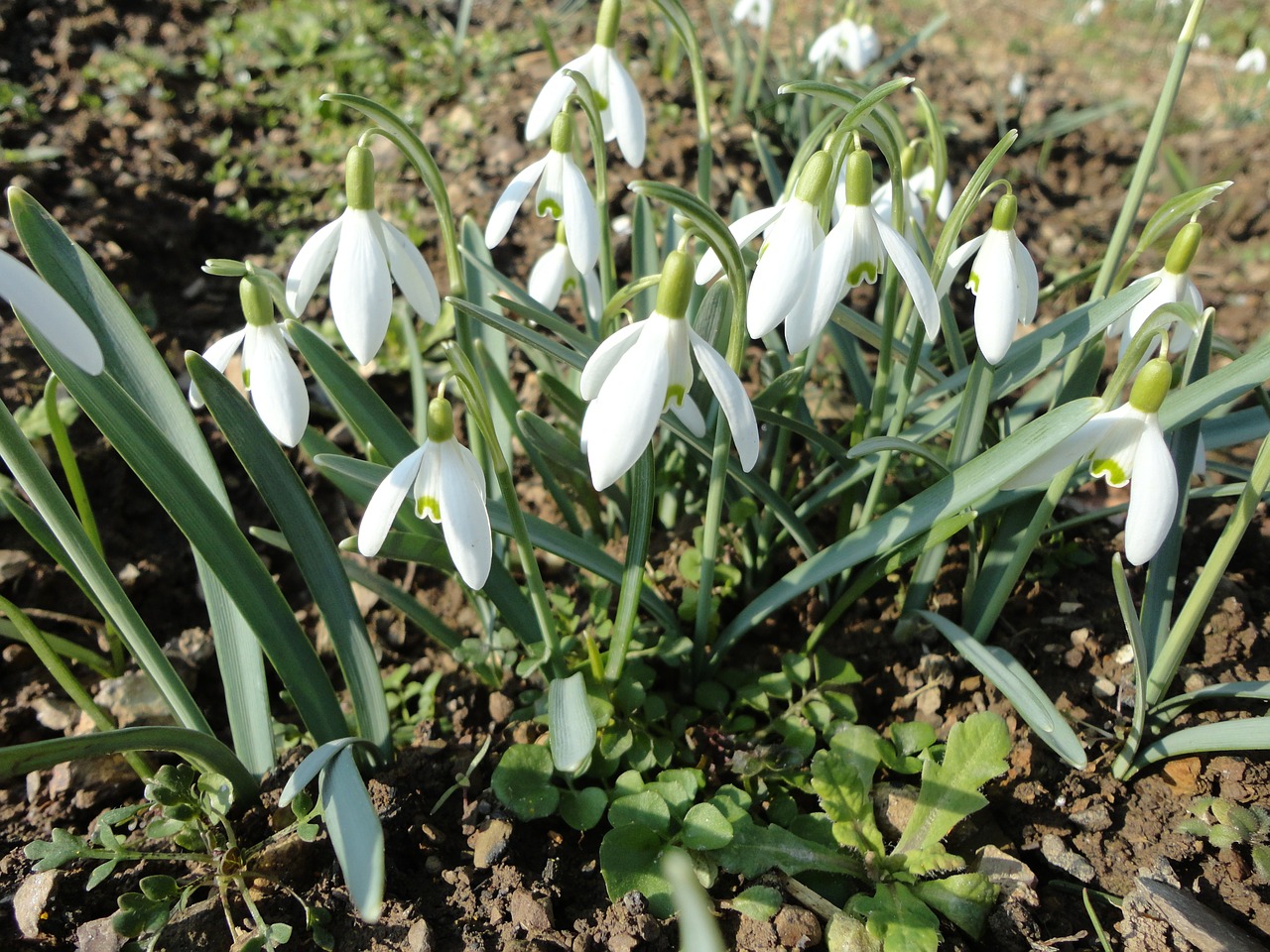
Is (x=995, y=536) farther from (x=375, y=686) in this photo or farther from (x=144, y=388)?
(x=144, y=388)

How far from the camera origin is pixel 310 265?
1215mm

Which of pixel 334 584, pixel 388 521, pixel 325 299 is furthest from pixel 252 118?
pixel 388 521

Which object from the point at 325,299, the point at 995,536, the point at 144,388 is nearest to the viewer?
the point at 144,388

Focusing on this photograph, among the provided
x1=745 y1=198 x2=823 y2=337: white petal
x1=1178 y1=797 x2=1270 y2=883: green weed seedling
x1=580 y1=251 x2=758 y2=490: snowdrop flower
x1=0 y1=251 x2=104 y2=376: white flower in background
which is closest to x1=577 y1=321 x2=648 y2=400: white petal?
x1=580 y1=251 x2=758 y2=490: snowdrop flower

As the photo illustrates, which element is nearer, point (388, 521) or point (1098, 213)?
point (388, 521)

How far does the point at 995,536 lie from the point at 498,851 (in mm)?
916

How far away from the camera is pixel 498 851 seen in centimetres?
126

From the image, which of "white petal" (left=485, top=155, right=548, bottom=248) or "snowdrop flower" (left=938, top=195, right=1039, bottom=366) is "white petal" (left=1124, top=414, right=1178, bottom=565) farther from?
"white petal" (left=485, top=155, right=548, bottom=248)

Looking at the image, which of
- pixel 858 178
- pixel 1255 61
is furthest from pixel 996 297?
pixel 1255 61

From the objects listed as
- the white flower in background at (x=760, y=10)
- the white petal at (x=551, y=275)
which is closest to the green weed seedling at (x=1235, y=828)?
the white petal at (x=551, y=275)

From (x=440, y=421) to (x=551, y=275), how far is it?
2.16 ft

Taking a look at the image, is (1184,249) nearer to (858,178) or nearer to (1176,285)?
(1176,285)

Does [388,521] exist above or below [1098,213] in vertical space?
above

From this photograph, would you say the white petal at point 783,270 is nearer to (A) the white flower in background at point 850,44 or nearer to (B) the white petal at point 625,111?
(B) the white petal at point 625,111
